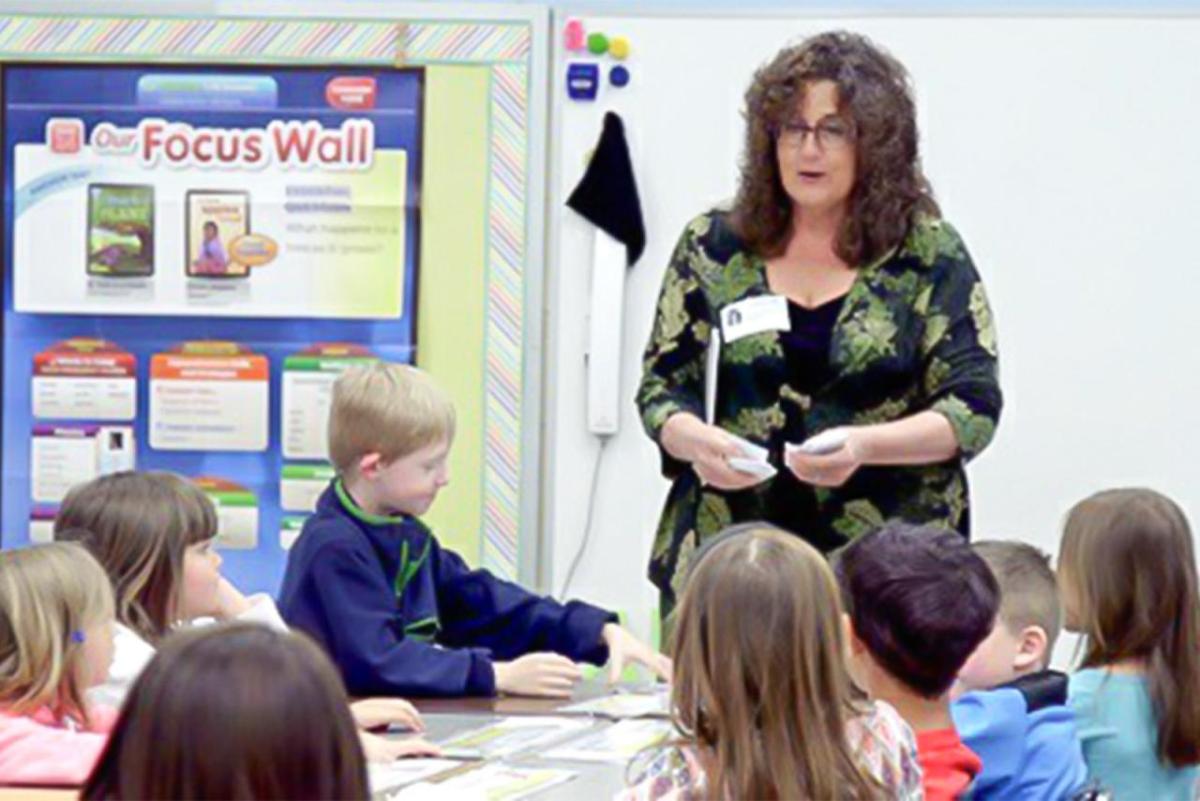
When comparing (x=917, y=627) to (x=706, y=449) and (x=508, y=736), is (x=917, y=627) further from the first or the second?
(x=706, y=449)

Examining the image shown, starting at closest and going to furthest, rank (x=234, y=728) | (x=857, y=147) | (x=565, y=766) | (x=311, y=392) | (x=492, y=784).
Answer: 1. (x=234, y=728)
2. (x=492, y=784)
3. (x=565, y=766)
4. (x=857, y=147)
5. (x=311, y=392)

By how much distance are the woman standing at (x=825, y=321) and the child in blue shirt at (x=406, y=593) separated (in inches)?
8.7

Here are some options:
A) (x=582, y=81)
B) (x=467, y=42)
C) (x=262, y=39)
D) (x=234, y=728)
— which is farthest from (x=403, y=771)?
(x=262, y=39)

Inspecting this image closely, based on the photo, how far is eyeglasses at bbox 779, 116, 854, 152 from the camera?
344cm

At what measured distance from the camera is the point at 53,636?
2.71 m

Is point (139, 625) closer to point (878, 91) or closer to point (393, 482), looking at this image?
point (393, 482)

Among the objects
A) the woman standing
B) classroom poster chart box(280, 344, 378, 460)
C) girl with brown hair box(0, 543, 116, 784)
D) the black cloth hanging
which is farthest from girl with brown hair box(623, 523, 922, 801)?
classroom poster chart box(280, 344, 378, 460)

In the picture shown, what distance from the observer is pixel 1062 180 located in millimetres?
4914

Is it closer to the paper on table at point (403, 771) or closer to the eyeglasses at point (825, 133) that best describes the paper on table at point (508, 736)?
the paper on table at point (403, 771)

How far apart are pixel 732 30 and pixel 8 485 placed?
1.99 meters

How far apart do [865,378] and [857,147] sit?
0.37m

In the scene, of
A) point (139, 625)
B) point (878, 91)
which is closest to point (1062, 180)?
point (878, 91)

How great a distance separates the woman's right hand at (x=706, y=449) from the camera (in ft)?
10.6

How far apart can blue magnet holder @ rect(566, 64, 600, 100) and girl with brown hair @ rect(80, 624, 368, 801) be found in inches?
137
